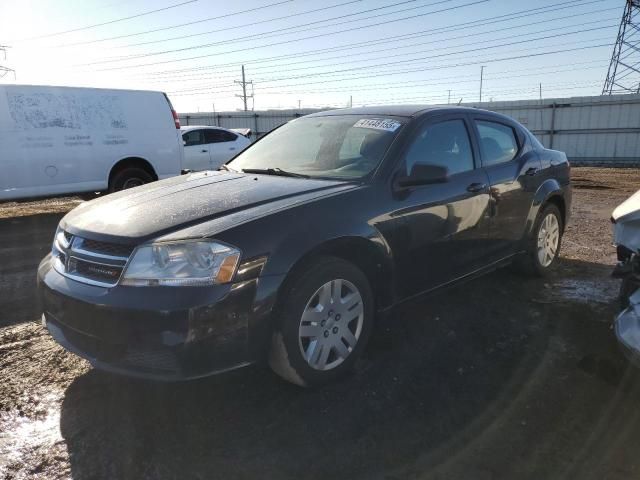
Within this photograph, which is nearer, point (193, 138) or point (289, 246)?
point (289, 246)

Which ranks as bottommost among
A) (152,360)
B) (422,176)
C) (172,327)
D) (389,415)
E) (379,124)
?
(389,415)

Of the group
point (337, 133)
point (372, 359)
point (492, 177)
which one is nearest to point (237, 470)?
point (372, 359)

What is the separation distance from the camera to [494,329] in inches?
147

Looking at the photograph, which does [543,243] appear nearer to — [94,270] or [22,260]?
[94,270]

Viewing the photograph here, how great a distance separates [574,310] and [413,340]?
4.99 ft

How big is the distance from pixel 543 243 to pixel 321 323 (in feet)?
9.90

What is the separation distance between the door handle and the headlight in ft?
6.63

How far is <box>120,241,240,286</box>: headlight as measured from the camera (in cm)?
240

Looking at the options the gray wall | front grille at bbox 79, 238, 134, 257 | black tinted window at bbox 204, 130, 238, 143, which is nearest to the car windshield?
front grille at bbox 79, 238, 134, 257

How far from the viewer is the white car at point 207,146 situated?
1189 centimetres

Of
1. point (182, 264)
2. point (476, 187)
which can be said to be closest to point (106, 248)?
point (182, 264)

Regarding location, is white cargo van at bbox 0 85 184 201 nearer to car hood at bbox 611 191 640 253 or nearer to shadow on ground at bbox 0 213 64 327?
shadow on ground at bbox 0 213 64 327

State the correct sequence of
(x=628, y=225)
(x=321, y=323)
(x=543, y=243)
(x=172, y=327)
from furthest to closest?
(x=543, y=243) < (x=628, y=225) < (x=321, y=323) < (x=172, y=327)

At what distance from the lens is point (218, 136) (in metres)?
12.4
